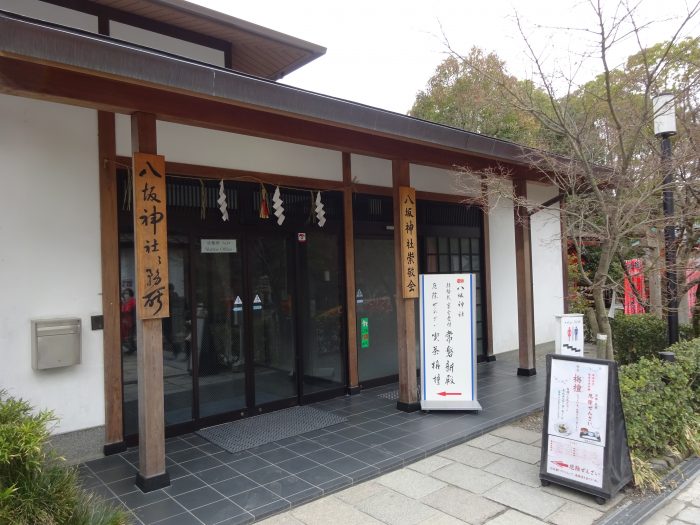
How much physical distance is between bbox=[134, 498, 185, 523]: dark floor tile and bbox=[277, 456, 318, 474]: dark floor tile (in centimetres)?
103

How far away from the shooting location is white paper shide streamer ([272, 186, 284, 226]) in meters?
6.29

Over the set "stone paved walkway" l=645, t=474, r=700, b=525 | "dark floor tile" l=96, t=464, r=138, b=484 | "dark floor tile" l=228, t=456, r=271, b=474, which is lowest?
"stone paved walkway" l=645, t=474, r=700, b=525

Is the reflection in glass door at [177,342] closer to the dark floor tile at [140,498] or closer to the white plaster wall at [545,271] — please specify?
the dark floor tile at [140,498]

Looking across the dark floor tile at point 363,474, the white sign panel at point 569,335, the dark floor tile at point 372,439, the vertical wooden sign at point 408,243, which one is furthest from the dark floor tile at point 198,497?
the white sign panel at point 569,335

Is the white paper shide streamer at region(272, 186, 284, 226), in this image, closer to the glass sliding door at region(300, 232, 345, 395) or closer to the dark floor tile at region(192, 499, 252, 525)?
the glass sliding door at region(300, 232, 345, 395)

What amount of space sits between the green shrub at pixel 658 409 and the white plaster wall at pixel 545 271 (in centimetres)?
516

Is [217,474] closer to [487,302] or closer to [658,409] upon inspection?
[658,409]

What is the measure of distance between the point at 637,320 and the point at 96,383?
26.2 feet

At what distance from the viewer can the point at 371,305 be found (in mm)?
7629

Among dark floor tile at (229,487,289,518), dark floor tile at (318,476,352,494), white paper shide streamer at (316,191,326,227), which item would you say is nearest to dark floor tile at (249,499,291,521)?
dark floor tile at (229,487,289,518)

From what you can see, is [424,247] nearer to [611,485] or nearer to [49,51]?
[611,485]

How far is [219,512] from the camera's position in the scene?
3.79m

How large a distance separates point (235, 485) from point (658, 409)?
3.89 metres

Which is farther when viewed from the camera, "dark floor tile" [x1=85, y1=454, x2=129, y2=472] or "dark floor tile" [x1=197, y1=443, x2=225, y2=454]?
"dark floor tile" [x1=197, y1=443, x2=225, y2=454]
